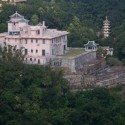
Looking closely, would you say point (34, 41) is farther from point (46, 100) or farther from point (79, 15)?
point (79, 15)

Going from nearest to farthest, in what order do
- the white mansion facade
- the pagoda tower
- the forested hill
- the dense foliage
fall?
the dense foliage < the white mansion facade < the forested hill < the pagoda tower

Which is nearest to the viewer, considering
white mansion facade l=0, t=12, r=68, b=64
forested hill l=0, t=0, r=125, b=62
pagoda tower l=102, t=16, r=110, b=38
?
white mansion facade l=0, t=12, r=68, b=64

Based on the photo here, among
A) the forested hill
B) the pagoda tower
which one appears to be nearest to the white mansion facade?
the forested hill

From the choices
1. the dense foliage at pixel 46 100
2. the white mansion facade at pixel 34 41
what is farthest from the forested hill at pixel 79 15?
the dense foliage at pixel 46 100

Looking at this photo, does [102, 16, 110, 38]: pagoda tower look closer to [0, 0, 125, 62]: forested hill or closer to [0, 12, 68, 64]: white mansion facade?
[0, 0, 125, 62]: forested hill

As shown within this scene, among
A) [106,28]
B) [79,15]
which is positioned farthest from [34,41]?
[79,15]

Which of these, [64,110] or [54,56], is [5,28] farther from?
[64,110]

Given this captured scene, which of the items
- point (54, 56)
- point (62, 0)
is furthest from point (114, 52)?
point (62, 0)
